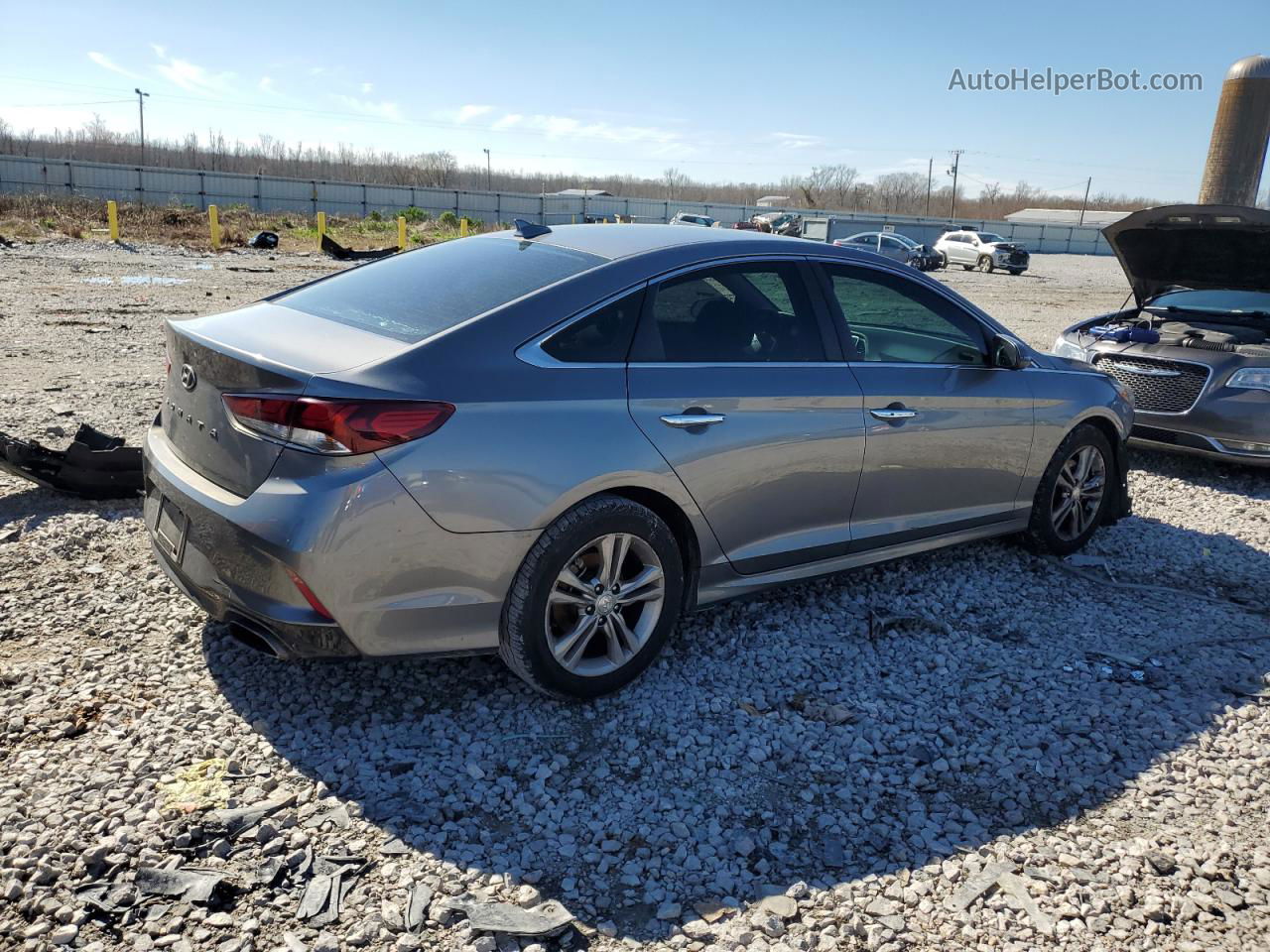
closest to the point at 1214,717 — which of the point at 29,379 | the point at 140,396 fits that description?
the point at 140,396

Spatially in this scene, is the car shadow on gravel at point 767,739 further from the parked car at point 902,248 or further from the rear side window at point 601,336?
the parked car at point 902,248

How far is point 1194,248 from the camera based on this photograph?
7891 millimetres

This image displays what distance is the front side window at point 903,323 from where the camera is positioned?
4438mm

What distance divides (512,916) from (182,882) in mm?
894

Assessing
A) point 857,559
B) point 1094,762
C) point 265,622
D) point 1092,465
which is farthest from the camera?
point 1092,465

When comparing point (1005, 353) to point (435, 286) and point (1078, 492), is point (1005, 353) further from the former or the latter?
point (435, 286)

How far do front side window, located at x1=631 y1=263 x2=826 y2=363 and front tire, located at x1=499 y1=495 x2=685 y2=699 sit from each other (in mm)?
654

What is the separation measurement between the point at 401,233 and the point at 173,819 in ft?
89.0

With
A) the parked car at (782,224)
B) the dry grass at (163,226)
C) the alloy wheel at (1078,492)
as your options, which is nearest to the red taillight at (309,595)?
the alloy wheel at (1078,492)

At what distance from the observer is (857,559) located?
441 centimetres

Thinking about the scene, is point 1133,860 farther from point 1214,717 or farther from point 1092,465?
point 1092,465

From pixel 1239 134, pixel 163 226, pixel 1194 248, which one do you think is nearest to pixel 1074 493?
pixel 1194 248

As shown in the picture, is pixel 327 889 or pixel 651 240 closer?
pixel 327 889

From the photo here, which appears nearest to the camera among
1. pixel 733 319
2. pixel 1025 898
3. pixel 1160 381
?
pixel 1025 898
